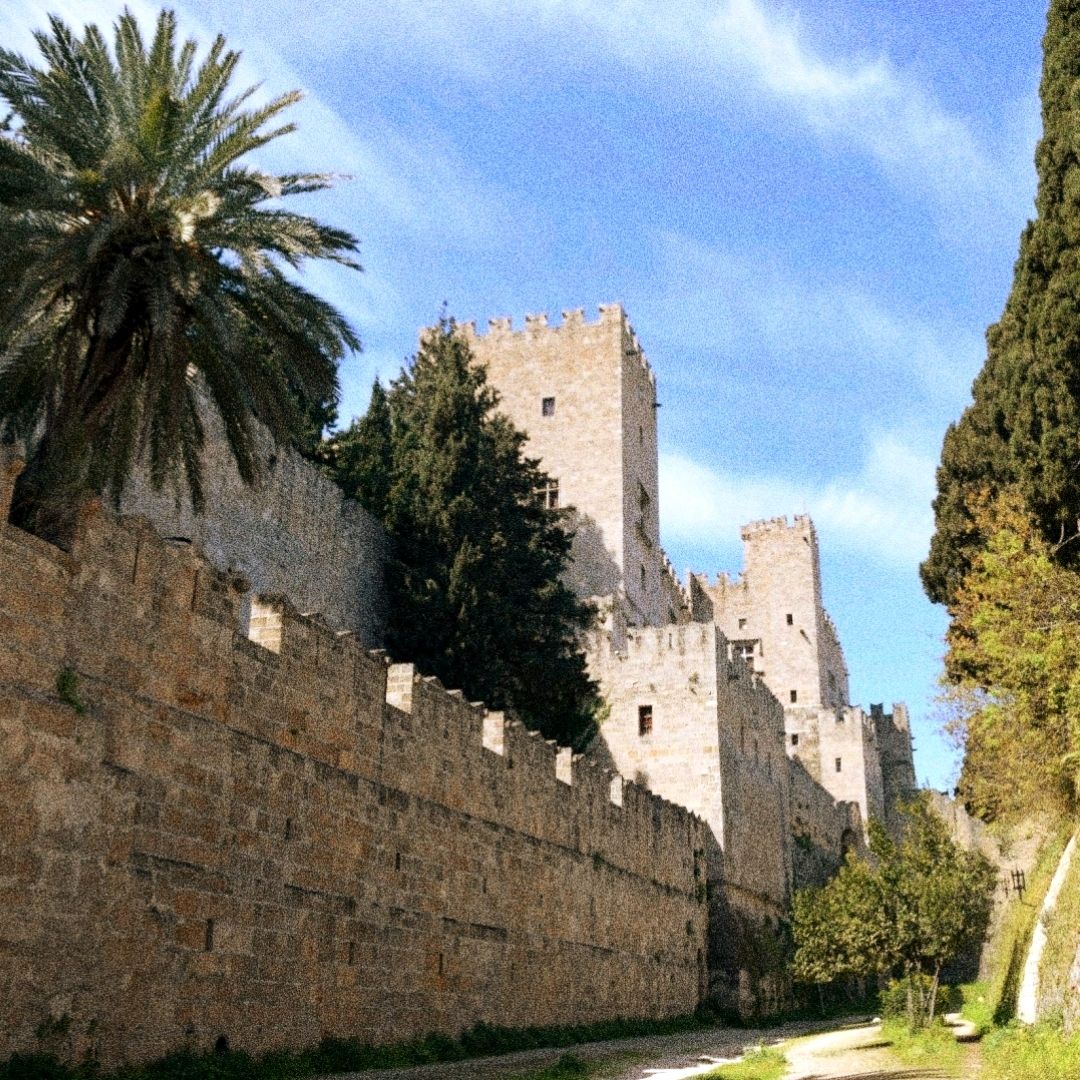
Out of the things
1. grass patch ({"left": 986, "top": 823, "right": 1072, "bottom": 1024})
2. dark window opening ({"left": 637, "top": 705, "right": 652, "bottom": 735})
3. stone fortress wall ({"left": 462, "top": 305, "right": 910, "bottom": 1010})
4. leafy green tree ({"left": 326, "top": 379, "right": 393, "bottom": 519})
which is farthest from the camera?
leafy green tree ({"left": 326, "top": 379, "right": 393, "bottom": 519})

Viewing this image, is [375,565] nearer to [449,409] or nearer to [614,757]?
[449,409]

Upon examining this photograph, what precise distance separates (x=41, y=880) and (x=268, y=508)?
15.1 m

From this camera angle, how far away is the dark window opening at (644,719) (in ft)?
86.2

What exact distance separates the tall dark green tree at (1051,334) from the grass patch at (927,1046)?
5497 millimetres

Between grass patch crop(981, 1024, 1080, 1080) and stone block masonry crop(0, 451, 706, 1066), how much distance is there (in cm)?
529

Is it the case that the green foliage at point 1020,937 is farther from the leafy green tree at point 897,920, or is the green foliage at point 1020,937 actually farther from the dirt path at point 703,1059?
the dirt path at point 703,1059

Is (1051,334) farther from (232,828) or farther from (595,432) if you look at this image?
(595,432)

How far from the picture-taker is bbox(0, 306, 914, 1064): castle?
28.6 ft

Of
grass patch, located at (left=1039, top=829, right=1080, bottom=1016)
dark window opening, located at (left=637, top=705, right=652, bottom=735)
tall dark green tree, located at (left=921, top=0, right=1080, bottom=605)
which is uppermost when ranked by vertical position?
tall dark green tree, located at (left=921, top=0, right=1080, bottom=605)

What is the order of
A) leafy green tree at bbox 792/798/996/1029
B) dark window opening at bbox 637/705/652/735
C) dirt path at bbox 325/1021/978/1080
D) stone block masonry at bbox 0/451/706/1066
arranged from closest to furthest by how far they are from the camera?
stone block masonry at bbox 0/451/706/1066
dirt path at bbox 325/1021/978/1080
leafy green tree at bbox 792/798/996/1029
dark window opening at bbox 637/705/652/735

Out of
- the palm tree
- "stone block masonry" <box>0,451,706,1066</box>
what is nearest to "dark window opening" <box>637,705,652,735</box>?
"stone block masonry" <box>0,451,706,1066</box>

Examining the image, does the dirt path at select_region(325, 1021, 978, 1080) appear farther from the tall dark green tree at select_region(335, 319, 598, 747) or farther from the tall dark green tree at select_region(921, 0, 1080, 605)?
the tall dark green tree at select_region(335, 319, 598, 747)

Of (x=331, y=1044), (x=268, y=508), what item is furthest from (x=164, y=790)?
(x=268, y=508)

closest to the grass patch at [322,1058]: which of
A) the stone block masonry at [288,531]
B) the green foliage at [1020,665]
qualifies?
the green foliage at [1020,665]
